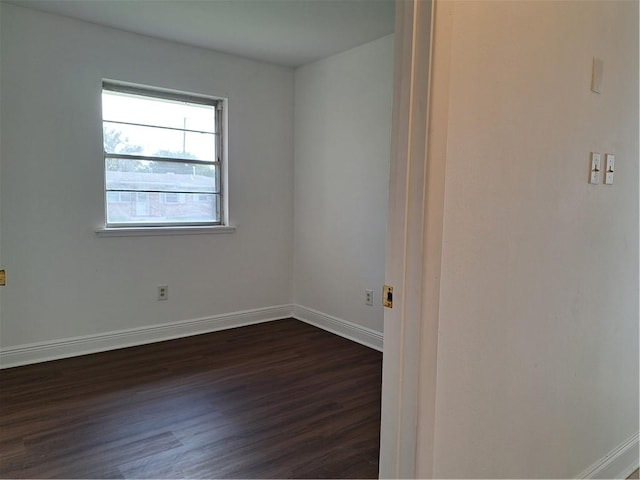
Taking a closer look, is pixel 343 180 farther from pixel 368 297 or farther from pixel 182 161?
pixel 182 161

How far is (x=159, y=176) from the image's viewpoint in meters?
3.55

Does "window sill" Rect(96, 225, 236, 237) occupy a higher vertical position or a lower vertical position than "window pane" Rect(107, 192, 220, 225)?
lower

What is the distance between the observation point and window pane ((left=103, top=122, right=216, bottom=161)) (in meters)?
3.32

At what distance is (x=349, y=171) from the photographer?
3.66 m

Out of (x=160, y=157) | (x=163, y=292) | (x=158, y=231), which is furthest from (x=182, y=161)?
(x=163, y=292)

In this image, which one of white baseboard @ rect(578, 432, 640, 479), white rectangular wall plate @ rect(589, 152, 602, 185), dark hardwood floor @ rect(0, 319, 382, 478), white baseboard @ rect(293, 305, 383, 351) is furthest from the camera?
white baseboard @ rect(293, 305, 383, 351)

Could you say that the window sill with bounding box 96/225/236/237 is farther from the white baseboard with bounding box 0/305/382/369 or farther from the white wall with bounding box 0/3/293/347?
the white baseboard with bounding box 0/305/382/369

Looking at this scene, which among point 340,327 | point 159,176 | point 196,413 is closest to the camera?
point 196,413

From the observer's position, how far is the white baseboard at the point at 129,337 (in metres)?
3.03

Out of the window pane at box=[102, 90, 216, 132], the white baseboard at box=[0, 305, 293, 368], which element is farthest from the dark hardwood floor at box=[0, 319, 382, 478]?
the window pane at box=[102, 90, 216, 132]

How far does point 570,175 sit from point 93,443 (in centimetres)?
231

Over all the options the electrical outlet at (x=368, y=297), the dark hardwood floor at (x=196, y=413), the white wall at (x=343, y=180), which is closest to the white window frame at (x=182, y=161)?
the white wall at (x=343, y=180)

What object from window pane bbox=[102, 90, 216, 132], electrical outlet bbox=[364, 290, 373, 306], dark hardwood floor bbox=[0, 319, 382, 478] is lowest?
dark hardwood floor bbox=[0, 319, 382, 478]

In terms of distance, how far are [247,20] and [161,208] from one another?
61.5 inches
